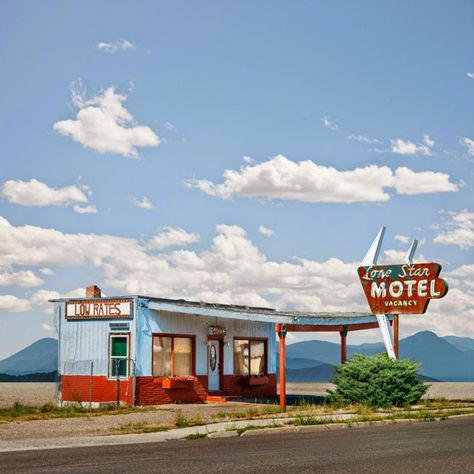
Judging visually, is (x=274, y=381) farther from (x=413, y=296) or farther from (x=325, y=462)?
(x=325, y=462)

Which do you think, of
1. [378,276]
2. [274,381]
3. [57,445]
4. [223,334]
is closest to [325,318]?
[378,276]

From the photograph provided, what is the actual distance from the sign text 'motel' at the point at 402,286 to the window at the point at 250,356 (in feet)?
23.0

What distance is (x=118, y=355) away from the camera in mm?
33656

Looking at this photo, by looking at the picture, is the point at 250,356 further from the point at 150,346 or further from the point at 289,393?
the point at 289,393

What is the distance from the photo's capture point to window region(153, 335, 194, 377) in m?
34.2

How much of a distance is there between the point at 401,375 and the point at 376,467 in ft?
51.9

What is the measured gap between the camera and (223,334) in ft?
121

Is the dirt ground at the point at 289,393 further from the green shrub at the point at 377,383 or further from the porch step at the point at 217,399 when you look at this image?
the porch step at the point at 217,399

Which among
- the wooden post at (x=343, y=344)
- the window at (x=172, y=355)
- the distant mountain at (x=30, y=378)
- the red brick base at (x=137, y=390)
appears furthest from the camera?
the distant mountain at (x=30, y=378)

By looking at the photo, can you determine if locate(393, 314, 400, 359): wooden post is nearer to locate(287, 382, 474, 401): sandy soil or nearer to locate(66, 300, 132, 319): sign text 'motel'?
locate(287, 382, 474, 401): sandy soil

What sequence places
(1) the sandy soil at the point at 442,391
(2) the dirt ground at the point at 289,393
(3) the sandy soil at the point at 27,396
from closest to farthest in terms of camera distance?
(3) the sandy soil at the point at 27,396 → (2) the dirt ground at the point at 289,393 → (1) the sandy soil at the point at 442,391

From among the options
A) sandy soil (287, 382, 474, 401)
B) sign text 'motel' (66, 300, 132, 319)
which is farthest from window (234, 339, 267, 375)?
sign text 'motel' (66, 300, 132, 319)

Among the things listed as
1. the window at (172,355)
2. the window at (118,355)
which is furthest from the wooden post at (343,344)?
the window at (118,355)

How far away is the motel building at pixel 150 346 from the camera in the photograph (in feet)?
109
